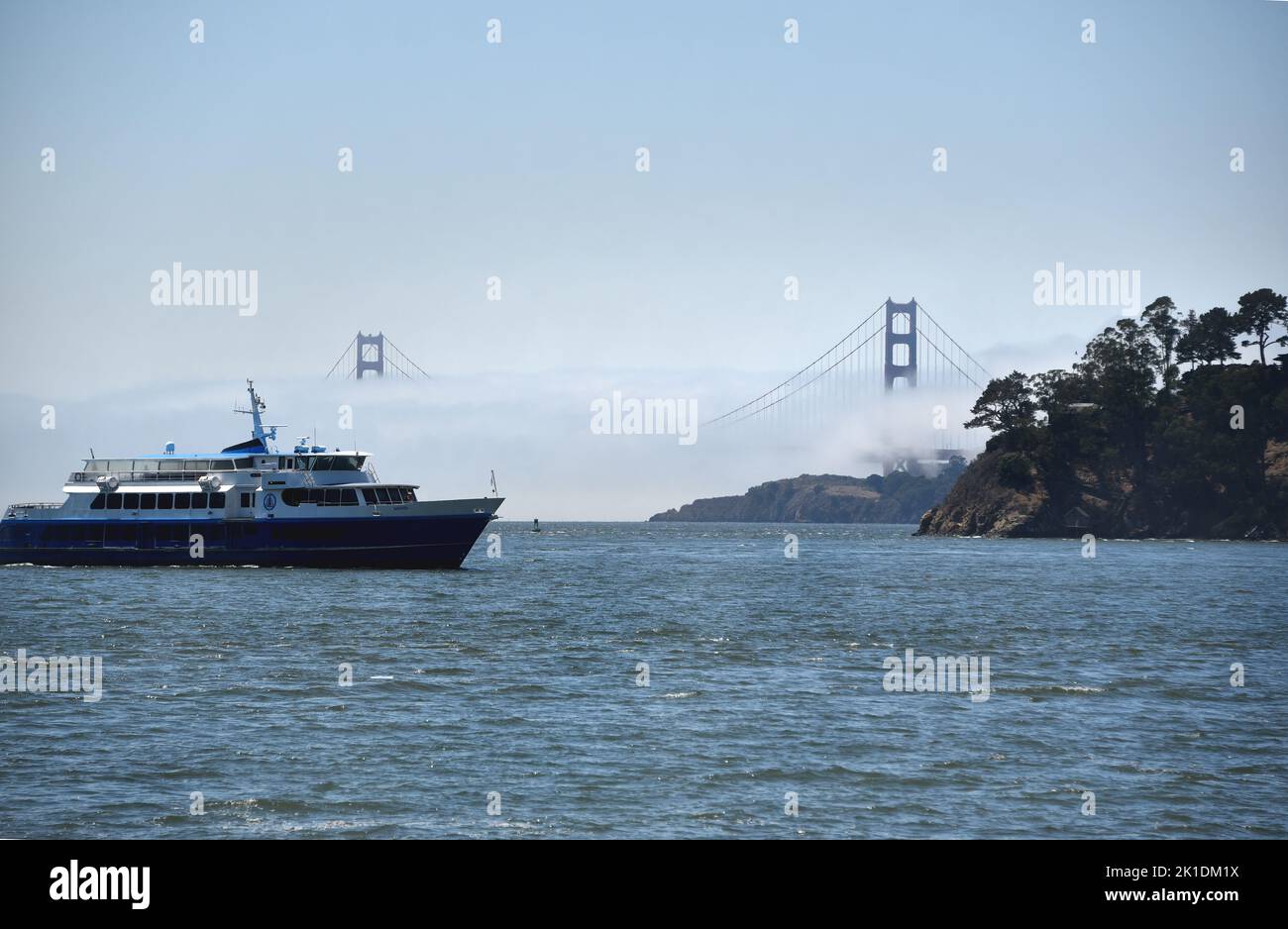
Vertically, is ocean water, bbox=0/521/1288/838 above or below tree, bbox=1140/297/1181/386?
below

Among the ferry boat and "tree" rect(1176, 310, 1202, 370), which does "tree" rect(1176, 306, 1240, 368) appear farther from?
the ferry boat

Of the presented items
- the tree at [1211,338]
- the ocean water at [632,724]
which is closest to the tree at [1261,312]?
the tree at [1211,338]

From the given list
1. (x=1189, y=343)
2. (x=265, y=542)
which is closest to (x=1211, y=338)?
(x=1189, y=343)

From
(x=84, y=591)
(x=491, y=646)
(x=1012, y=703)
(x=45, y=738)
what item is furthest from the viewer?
(x=84, y=591)

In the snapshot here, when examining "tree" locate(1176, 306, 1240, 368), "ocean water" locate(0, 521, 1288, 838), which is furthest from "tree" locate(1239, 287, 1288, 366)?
"ocean water" locate(0, 521, 1288, 838)
